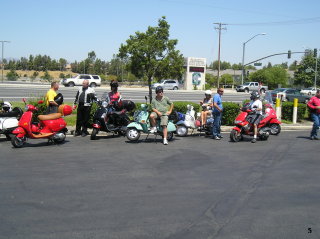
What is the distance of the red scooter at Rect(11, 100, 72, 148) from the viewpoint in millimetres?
10172

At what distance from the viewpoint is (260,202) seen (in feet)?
20.6

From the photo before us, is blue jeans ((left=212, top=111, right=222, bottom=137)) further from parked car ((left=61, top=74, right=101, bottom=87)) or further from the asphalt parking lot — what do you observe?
parked car ((left=61, top=74, right=101, bottom=87))

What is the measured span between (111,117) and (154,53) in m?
7.78

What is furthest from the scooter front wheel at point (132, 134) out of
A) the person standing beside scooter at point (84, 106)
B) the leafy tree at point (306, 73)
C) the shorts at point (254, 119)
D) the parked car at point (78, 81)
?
the leafy tree at point (306, 73)

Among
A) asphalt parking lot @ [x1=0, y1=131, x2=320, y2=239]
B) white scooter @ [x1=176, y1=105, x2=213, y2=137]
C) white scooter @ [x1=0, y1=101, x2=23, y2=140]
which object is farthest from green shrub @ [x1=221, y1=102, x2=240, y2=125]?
white scooter @ [x1=0, y1=101, x2=23, y2=140]

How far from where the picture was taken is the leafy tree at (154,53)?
741 inches

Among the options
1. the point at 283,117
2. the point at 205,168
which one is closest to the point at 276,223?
the point at 205,168

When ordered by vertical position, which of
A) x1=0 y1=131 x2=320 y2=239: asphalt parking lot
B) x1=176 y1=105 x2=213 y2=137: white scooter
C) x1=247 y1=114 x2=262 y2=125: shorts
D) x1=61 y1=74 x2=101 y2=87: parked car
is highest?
x1=61 y1=74 x2=101 y2=87: parked car

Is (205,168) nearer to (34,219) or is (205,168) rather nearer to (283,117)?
(34,219)

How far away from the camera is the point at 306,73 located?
75.3 m

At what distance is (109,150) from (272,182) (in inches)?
174

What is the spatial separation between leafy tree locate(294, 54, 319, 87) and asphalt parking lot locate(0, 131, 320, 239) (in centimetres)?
6820

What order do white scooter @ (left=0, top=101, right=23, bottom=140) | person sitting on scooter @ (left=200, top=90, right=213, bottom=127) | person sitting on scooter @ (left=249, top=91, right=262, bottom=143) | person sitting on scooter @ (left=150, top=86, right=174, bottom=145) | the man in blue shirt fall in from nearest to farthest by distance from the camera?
1. white scooter @ (left=0, top=101, right=23, bottom=140)
2. person sitting on scooter @ (left=150, top=86, right=174, bottom=145)
3. person sitting on scooter @ (left=249, top=91, right=262, bottom=143)
4. the man in blue shirt
5. person sitting on scooter @ (left=200, top=90, right=213, bottom=127)

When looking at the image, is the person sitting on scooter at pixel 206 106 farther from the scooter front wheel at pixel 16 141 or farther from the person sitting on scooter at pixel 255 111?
the scooter front wheel at pixel 16 141
